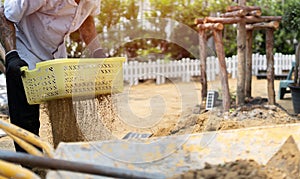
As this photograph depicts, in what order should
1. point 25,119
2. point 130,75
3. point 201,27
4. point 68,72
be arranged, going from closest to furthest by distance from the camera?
1. point 68,72
2. point 25,119
3. point 201,27
4. point 130,75

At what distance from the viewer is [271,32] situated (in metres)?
5.80

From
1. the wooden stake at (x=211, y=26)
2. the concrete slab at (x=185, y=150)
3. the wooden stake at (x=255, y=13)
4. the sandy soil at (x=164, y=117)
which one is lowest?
the sandy soil at (x=164, y=117)

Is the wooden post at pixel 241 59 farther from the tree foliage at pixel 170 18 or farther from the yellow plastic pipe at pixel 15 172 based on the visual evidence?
the yellow plastic pipe at pixel 15 172

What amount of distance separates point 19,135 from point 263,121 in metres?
3.26

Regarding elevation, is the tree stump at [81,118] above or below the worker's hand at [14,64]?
below

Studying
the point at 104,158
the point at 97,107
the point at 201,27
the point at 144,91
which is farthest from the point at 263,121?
the point at 144,91

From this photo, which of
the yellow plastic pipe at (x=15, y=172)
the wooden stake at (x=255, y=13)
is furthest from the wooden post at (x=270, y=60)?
the yellow plastic pipe at (x=15, y=172)

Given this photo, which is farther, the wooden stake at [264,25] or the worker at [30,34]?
the wooden stake at [264,25]

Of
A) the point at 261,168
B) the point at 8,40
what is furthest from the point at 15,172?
the point at 8,40

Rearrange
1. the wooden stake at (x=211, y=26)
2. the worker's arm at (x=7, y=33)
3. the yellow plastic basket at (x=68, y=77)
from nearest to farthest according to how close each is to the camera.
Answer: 1. the yellow plastic basket at (x=68, y=77)
2. the worker's arm at (x=7, y=33)
3. the wooden stake at (x=211, y=26)

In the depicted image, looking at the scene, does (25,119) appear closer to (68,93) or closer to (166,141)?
(68,93)

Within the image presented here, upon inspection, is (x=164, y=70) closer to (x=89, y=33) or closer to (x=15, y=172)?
(x=89, y=33)

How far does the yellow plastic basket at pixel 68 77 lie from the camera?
Answer: 2408mm

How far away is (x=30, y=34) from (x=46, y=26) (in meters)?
0.12
